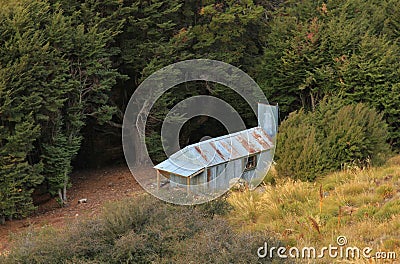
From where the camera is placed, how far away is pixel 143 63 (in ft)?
45.6

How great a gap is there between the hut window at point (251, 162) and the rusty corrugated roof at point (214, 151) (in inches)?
6.1

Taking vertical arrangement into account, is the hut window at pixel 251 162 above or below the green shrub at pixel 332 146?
below

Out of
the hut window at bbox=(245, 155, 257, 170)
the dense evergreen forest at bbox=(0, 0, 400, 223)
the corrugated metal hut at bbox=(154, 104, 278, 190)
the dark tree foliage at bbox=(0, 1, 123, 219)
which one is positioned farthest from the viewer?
the hut window at bbox=(245, 155, 257, 170)

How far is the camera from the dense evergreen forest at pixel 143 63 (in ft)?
32.9

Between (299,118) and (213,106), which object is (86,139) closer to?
(213,106)

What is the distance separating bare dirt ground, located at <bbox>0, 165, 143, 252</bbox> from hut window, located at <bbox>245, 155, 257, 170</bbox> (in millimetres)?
→ 2741

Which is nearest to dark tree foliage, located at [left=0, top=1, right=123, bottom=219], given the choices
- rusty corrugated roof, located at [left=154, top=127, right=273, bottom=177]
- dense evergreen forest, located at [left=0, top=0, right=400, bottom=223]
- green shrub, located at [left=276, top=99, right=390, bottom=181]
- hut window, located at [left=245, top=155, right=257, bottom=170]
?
dense evergreen forest, located at [left=0, top=0, right=400, bottom=223]

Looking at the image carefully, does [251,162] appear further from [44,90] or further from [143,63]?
[143,63]

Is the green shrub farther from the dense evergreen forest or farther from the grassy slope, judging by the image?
the dense evergreen forest

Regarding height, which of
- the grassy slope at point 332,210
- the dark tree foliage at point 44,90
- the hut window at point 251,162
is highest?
A: the dark tree foliage at point 44,90

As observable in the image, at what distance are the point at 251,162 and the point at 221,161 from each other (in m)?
1.11

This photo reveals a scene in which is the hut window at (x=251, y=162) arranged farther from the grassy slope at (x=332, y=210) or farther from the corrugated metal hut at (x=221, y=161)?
the grassy slope at (x=332, y=210)

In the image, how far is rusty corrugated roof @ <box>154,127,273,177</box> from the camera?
9168mm

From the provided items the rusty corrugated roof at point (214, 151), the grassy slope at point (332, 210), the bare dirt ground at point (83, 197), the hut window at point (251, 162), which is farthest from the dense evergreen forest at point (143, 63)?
the grassy slope at point (332, 210)
